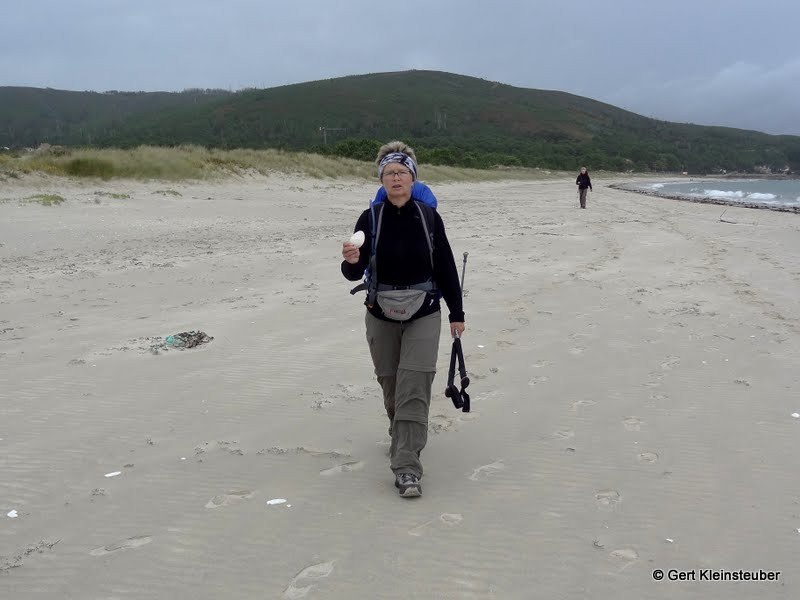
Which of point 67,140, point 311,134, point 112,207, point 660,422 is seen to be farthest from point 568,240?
point 67,140

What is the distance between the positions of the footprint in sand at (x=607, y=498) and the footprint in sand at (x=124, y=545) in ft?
7.03

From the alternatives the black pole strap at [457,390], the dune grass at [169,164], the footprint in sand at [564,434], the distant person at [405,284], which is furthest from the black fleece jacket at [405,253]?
the dune grass at [169,164]

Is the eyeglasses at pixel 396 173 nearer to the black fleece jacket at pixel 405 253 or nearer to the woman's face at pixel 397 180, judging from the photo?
the woman's face at pixel 397 180

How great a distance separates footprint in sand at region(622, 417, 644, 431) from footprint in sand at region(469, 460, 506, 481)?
996 millimetres

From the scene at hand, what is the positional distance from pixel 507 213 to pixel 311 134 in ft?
274

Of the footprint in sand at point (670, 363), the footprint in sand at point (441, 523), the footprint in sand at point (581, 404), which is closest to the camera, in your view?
the footprint in sand at point (441, 523)

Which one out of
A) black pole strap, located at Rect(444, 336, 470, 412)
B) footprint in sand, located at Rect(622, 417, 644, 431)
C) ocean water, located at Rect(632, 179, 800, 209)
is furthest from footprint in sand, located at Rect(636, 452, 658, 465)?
ocean water, located at Rect(632, 179, 800, 209)

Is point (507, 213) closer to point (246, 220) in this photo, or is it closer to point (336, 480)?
point (246, 220)

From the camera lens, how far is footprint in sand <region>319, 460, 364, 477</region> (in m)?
3.68

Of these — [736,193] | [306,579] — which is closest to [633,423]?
[306,579]

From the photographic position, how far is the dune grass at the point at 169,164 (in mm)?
21281

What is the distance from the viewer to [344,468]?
12.3 ft

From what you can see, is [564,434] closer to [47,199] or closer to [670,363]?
[670,363]
